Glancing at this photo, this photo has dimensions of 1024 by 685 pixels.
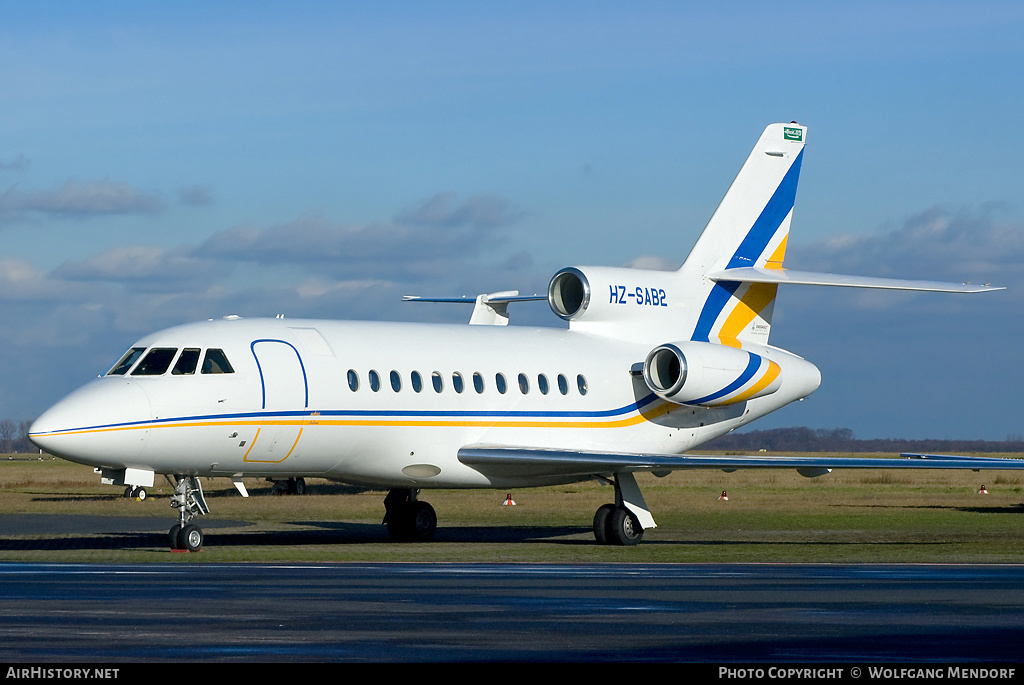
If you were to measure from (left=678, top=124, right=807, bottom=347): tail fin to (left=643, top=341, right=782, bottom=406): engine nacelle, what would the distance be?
1.59 m

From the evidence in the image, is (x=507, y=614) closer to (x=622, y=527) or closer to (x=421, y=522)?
(x=622, y=527)

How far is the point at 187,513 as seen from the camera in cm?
2383

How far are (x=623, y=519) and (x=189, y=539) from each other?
28.1 feet

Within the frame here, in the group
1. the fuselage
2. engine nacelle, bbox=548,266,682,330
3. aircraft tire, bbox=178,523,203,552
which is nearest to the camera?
the fuselage

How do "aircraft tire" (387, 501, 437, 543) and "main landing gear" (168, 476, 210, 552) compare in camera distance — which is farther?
"aircraft tire" (387, 501, 437, 543)

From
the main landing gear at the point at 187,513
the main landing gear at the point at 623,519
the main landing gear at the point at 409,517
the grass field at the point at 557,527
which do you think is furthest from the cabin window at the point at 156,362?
the main landing gear at the point at 623,519

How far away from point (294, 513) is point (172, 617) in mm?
26242

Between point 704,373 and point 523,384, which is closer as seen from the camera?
point 523,384

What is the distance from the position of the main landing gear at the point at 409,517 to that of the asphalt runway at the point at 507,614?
8.87 m

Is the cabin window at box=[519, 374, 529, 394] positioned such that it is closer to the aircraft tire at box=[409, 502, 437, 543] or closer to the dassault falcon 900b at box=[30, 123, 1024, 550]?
the dassault falcon 900b at box=[30, 123, 1024, 550]

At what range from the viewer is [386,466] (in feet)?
86.1

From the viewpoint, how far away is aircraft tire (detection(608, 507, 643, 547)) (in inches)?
1099

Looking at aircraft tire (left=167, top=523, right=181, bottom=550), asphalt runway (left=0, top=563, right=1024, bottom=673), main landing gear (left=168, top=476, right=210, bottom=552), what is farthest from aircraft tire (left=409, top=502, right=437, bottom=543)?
asphalt runway (left=0, top=563, right=1024, bottom=673)

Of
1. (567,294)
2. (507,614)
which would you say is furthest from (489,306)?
(507,614)
